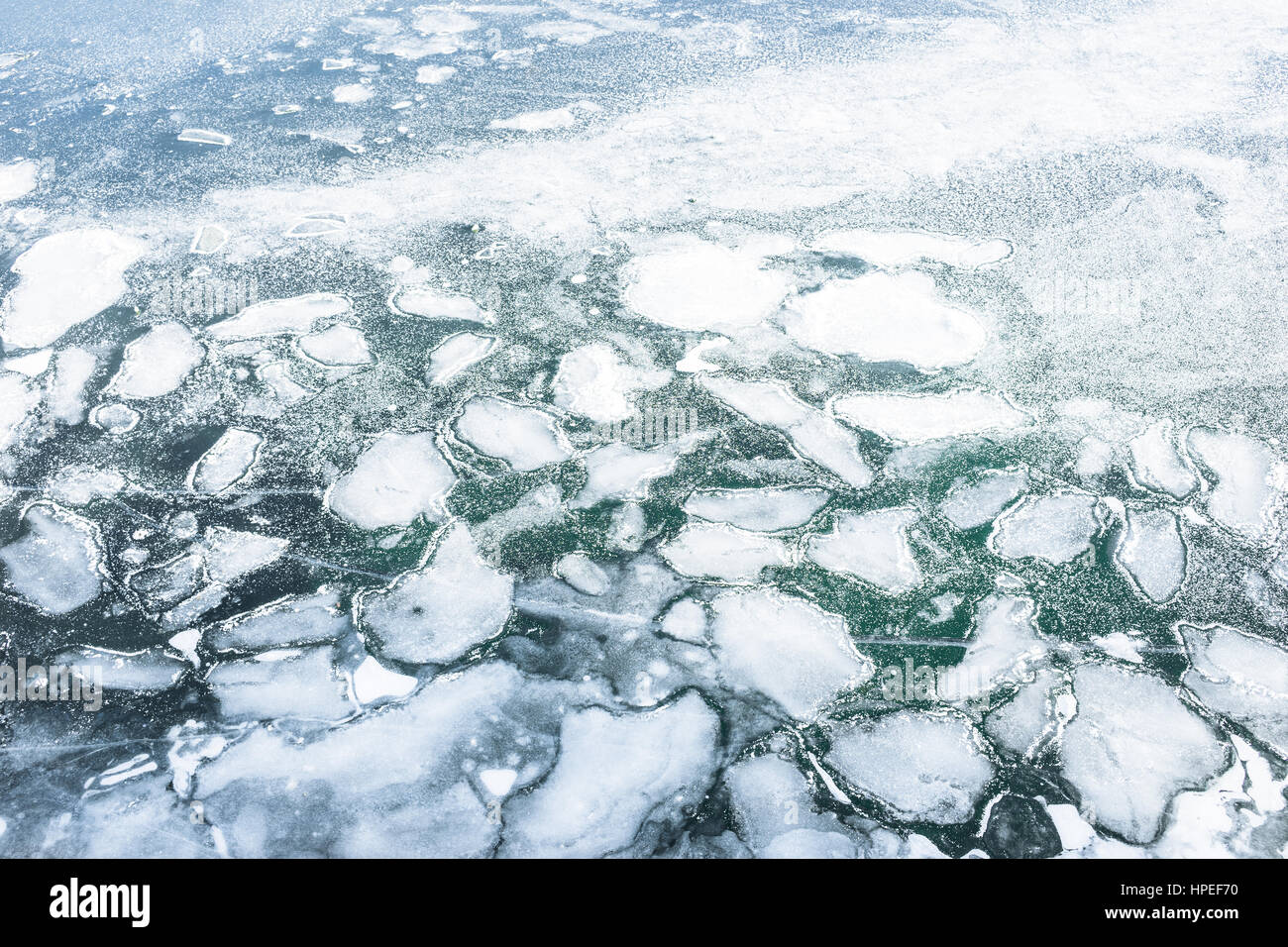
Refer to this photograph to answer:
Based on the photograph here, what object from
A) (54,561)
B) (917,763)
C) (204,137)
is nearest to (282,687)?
(54,561)

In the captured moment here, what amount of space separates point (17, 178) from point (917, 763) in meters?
6.49

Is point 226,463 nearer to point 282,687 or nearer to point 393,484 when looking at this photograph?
point 393,484

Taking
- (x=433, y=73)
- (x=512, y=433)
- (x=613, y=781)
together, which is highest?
(x=433, y=73)

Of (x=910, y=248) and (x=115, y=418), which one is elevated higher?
(x=910, y=248)

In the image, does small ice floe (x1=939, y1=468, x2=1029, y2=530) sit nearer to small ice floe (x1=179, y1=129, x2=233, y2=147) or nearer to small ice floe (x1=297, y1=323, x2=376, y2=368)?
small ice floe (x1=297, y1=323, x2=376, y2=368)

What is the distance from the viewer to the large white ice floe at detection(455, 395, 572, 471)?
3.45 meters

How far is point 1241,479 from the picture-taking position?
329 centimetres

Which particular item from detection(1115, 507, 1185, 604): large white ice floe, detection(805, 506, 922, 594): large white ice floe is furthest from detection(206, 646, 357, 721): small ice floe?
detection(1115, 507, 1185, 604): large white ice floe

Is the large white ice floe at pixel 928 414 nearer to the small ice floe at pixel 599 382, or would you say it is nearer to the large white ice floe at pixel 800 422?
→ the large white ice floe at pixel 800 422

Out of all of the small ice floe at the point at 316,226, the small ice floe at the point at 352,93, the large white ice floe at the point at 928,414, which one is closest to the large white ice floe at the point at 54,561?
the small ice floe at the point at 316,226

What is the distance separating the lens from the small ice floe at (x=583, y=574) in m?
3.00

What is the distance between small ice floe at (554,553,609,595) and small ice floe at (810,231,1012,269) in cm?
243

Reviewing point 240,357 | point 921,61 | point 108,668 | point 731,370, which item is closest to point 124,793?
point 108,668

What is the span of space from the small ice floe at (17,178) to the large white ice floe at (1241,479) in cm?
685
